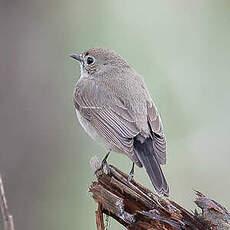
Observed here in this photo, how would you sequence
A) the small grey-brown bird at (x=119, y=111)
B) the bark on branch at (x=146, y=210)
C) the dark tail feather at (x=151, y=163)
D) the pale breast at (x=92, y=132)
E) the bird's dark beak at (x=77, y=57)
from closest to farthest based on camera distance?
the bark on branch at (x=146, y=210)
the dark tail feather at (x=151, y=163)
the small grey-brown bird at (x=119, y=111)
the pale breast at (x=92, y=132)
the bird's dark beak at (x=77, y=57)

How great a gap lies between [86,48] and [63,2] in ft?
2.29

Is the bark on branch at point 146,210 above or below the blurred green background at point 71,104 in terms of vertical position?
below

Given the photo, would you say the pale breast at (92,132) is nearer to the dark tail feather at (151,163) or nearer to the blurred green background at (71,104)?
the blurred green background at (71,104)

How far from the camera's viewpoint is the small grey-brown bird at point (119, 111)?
542 centimetres

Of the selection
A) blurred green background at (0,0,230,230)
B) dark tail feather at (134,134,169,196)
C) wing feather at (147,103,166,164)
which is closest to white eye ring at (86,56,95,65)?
blurred green background at (0,0,230,230)

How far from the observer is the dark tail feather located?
5.06 metres

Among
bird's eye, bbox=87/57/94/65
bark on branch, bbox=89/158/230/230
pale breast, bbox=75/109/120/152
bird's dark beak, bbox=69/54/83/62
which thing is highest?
bird's eye, bbox=87/57/94/65

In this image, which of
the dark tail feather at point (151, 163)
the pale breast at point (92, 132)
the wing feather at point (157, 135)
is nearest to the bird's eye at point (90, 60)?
the pale breast at point (92, 132)

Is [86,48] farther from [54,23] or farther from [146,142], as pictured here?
[146,142]

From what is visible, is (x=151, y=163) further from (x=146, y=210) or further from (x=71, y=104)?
(x=71, y=104)

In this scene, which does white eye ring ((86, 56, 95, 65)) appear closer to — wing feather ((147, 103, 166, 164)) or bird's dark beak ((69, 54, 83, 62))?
bird's dark beak ((69, 54, 83, 62))

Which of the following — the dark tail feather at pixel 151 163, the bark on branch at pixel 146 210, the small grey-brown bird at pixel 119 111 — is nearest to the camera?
the bark on branch at pixel 146 210

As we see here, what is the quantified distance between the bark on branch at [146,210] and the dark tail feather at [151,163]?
0.17m

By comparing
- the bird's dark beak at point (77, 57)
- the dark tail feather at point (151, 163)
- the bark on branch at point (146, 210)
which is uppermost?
the bird's dark beak at point (77, 57)
